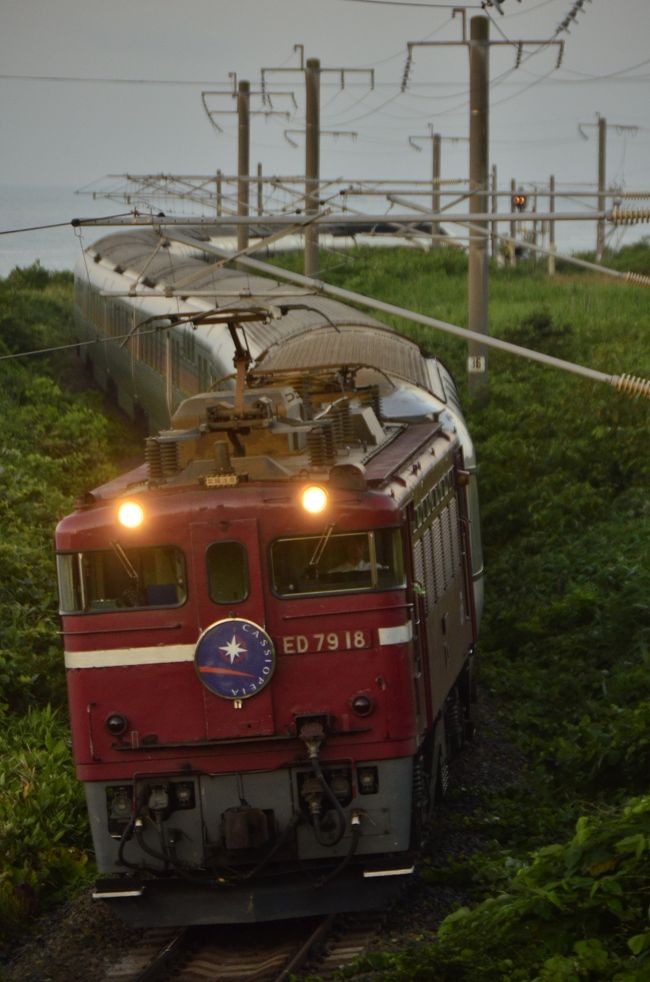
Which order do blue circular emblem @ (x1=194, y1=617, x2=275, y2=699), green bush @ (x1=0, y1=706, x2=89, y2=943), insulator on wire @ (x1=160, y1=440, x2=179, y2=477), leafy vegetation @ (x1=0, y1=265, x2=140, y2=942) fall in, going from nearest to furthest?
1. blue circular emblem @ (x1=194, y1=617, x2=275, y2=699)
2. insulator on wire @ (x1=160, y1=440, x2=179, y2=477)
3. green bush @ (x1=0, y1=706, x2=89, y2=943)
4. leafy vegetation @ (x1=0, y1=265, x2=140, y2=942)

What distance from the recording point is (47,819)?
13.1 meters

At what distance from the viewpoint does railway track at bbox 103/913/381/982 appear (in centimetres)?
1030

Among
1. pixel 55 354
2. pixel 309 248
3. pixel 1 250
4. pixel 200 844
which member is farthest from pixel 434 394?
pixel 55 354

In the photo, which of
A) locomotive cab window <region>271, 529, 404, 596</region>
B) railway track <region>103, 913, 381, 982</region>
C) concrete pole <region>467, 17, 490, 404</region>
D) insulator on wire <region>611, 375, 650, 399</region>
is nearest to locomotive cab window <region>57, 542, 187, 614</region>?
locomotive cab window <region>271, 529, 404, 596</region>

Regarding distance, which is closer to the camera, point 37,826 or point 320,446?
point 320,446

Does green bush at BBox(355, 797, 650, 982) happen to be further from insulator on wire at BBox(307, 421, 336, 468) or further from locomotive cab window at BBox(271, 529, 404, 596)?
insulator on wire at BBox(307, 421, 336, 468)

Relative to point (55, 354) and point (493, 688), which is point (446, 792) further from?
point (55, 354)

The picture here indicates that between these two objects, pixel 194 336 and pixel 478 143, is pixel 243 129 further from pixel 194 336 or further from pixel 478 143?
pixel 194 336

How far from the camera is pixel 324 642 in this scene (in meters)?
10.8

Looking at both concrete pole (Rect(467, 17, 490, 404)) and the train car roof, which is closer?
the train car roof

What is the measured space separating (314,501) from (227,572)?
0.73 meters

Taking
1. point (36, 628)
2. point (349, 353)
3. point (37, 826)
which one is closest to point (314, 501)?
point (37, 826)

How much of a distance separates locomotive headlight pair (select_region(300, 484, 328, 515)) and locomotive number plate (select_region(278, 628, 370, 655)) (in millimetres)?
788

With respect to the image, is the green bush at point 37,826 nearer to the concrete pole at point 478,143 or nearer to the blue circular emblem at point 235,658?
the blue circular emblem at point 235,658
